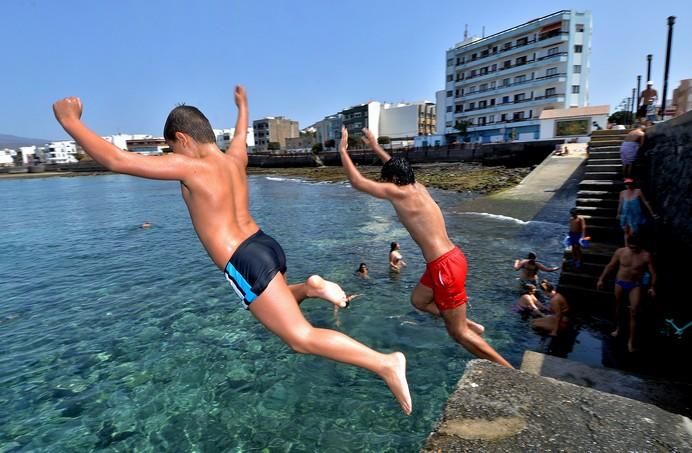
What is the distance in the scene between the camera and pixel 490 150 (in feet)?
143

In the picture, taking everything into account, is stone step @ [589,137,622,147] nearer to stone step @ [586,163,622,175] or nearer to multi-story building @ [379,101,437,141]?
stone step @ [586,163,622,175]

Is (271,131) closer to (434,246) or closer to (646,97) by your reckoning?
(646,97)

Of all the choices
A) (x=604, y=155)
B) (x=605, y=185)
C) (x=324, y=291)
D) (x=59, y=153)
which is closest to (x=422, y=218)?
(x=324, y=291)

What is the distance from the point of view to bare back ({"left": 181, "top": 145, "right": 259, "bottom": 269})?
9.68 ft

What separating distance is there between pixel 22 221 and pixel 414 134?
3002 inches

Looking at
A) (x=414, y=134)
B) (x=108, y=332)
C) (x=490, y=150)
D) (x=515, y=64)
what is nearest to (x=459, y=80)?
(x=515, y=64)

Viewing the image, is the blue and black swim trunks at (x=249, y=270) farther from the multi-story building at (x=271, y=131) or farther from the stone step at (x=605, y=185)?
the multi-story building at (x=271, y=131)

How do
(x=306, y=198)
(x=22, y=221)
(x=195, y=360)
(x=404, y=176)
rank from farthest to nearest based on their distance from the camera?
(x=306, y=198), (x=22, y=221), (x=195, y=360), (x=404, y=176)

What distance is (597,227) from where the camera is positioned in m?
9.76

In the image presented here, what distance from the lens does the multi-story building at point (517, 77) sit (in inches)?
2196

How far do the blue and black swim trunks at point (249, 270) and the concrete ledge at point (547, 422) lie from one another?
1.61 m

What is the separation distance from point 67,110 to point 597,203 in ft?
39.1

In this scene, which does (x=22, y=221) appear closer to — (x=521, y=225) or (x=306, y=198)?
(x=306, y=198)

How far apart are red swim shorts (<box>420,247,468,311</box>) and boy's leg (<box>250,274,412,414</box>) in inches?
58.2
